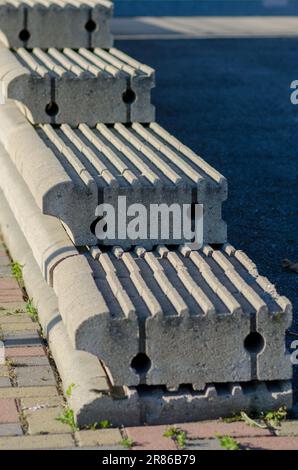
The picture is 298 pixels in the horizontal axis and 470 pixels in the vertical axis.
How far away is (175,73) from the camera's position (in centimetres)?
1488

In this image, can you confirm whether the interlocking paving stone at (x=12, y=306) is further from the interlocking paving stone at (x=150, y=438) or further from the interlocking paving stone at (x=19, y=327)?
the interlocking paving stone at (x=150, y=438)

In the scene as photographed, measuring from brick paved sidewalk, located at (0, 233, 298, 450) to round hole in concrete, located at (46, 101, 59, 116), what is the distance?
2095 mm

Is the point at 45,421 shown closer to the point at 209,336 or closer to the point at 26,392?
the point at 26,392

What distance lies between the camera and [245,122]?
11586 millimetres

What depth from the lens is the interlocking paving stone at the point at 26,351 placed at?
5.34m

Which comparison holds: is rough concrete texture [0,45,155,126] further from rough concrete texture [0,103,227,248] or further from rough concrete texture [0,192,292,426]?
rough concrete texture [0,192,292,426]

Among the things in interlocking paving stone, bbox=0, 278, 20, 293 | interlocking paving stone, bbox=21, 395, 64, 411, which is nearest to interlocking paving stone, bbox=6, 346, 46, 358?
interlocking paving stone, bbox=21, 395, 64, 411

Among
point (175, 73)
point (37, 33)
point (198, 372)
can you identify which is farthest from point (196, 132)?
point (198, 372)

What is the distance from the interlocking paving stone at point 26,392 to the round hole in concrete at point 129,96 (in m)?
2.39

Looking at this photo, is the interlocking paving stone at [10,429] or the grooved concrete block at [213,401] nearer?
the interlocking paving stone at [10,429]

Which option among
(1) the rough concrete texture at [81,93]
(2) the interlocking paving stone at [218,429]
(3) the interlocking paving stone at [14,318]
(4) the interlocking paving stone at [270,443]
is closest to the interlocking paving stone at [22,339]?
(3) the interlocking paving stone at [14,318]

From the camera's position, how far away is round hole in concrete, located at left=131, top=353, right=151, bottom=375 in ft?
15.1

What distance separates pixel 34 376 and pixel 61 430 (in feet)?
1.92

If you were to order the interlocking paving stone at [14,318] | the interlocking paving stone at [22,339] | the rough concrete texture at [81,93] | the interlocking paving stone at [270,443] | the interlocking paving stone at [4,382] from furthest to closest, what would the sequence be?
1. the rough concrete texture at [81,93]
2. the interlocking paving stone at [14,318]
3. the interlocking paving stone at [22,339]
4. the interlocking paving stone at [4,382]
5. the interlocking paving stone at [270,443]
